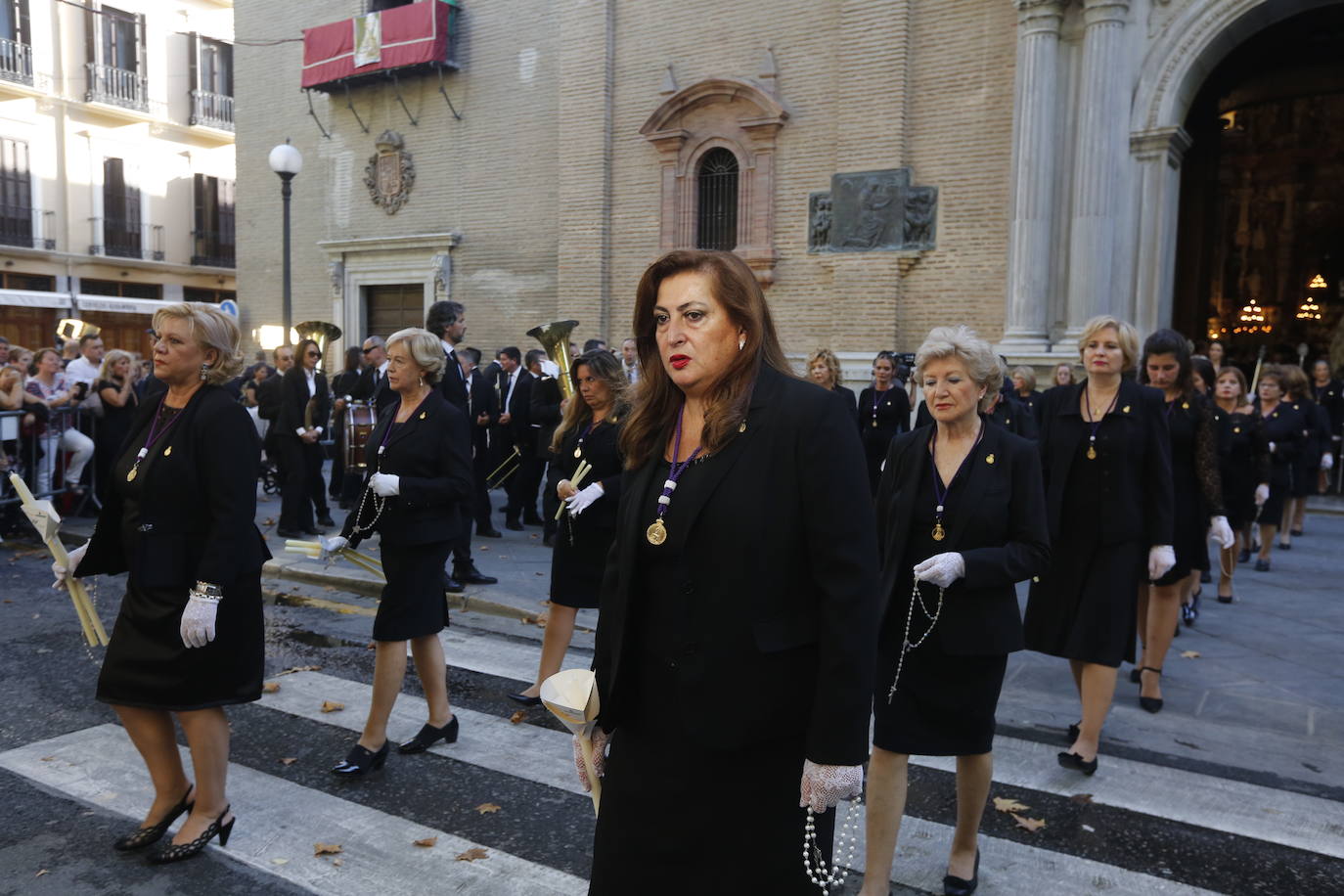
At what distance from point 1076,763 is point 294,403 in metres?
8.31

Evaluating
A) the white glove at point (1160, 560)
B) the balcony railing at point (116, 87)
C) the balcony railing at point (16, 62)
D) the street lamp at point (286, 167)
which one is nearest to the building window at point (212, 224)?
the balcony railing at point (116, 87)

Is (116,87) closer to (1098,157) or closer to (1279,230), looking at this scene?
(1098,157)

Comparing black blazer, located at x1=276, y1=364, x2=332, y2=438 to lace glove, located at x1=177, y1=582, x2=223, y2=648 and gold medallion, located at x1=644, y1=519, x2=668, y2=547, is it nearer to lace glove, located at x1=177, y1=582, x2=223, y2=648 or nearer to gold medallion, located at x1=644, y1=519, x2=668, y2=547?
lace glove, located at x1=177, y1=582, x2=223, y2=648

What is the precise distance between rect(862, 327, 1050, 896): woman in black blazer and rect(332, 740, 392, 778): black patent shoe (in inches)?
87.7

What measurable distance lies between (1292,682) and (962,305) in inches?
387

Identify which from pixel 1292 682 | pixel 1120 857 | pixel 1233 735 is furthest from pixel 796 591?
pixel 1292 682

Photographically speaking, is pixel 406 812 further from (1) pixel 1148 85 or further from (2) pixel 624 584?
(1) pixel 1148 85

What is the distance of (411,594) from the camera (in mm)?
4625

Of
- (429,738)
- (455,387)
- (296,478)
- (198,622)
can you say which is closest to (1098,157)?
(455,387)

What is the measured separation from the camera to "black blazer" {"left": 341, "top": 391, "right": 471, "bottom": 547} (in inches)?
183

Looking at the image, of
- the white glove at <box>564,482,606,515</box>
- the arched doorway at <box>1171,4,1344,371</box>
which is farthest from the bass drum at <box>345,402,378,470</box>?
the arched doorway at <box>1171,4,1344,371</box>

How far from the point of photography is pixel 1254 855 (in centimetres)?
390

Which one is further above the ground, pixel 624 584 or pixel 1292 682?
pixel 624 584

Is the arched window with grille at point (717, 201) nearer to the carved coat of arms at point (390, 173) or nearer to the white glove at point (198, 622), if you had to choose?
the carved coat of arms at point (390, 173)
